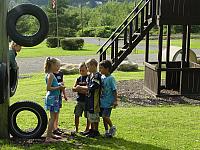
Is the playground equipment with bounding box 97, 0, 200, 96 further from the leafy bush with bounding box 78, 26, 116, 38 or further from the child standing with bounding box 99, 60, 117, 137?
the leafy bush with bounding box 78, 26, 116, 38

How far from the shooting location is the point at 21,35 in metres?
7.43

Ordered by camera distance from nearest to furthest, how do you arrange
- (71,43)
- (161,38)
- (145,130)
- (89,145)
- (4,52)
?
(89,145)
(4,52)
(145,130)
(161,38)
(71,43)

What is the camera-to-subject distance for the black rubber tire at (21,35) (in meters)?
7.33

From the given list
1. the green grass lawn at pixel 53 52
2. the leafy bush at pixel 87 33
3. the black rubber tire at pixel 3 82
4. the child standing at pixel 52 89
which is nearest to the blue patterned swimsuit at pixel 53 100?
the child standing at pixel 52 89

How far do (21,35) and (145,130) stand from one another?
3.07m

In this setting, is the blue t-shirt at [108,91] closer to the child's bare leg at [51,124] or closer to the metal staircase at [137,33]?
the child's bare leg at [51,124]

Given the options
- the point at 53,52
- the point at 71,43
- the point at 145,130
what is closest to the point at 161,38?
the point at 145,130

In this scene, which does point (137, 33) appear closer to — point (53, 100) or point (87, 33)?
point (53, 100)

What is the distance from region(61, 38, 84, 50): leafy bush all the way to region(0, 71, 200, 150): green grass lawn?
25.7m

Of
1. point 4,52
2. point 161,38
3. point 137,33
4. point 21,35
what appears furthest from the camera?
point 137,33

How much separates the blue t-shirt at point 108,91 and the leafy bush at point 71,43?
30.8 m

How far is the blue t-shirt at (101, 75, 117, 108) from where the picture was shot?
733cm

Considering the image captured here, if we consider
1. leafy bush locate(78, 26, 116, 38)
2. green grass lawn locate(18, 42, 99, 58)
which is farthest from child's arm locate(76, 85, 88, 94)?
leafy bush locate(78, 26, 116, 38)

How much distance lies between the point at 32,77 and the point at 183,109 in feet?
33.5
